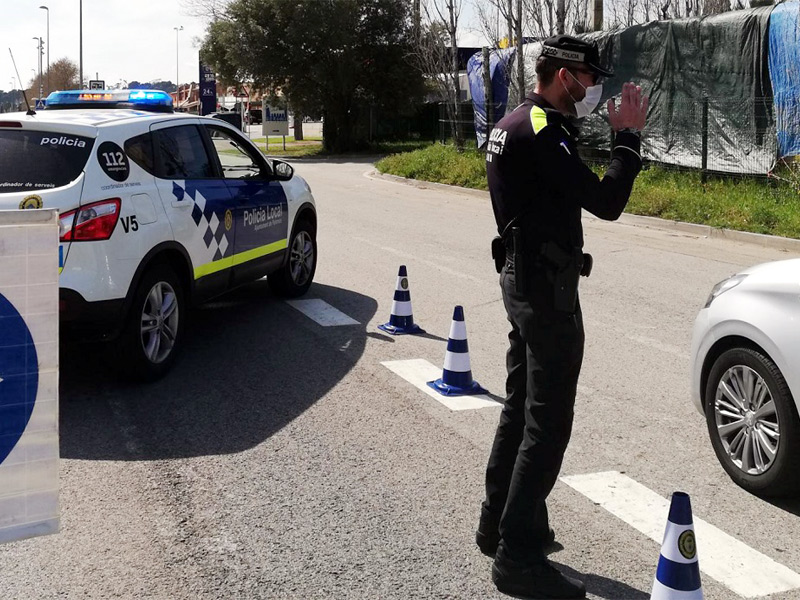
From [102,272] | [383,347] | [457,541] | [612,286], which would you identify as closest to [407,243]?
[612,286]

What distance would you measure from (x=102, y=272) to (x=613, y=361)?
349 centimetres

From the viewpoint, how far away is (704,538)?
407 centimetres

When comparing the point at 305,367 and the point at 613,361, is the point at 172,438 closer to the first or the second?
the point at 305,367

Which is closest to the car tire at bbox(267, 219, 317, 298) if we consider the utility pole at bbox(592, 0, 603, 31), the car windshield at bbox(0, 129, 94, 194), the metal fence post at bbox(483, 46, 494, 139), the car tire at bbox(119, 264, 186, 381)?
the car tire at bbox(119, 264, 186, 381)

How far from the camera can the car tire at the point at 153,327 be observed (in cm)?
620

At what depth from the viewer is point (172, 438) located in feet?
17.5

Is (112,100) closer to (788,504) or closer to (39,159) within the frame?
(39,159)

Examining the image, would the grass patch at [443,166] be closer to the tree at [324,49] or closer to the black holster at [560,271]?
the tree at [324,49]

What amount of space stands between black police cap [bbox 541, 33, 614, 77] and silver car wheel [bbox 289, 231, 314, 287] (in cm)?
559

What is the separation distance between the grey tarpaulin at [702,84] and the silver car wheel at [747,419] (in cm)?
1269

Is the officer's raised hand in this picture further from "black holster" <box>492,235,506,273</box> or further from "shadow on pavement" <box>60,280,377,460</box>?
"shadow on pavement" <box>60,280,377,460</box>

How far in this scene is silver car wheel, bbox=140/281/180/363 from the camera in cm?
639

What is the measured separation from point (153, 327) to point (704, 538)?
12.4 feet

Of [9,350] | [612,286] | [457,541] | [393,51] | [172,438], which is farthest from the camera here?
[393,51]
